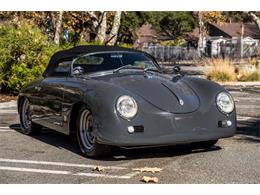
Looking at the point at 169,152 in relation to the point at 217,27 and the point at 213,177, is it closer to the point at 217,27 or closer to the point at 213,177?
the point at 213,177

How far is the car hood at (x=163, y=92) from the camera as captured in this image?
635 cm

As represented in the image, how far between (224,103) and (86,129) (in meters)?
1.73

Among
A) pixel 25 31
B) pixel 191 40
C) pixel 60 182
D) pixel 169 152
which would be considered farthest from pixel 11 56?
pixel 191 40

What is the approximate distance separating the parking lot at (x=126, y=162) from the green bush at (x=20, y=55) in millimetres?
6392

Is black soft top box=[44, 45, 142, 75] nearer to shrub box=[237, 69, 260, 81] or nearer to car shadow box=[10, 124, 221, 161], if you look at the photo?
car shadow box=[10, 124, 221, 161]

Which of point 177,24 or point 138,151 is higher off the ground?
point 177,24

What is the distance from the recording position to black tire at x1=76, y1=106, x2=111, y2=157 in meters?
6.50

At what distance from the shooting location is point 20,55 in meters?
15.0

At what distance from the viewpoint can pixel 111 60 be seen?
7543 mm

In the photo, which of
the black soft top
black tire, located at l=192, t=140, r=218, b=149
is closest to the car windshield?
the black soft top

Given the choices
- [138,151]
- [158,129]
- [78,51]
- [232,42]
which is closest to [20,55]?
[78,51]

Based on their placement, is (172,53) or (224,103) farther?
(172,53)

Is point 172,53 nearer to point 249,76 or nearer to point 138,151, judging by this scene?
point 249,76

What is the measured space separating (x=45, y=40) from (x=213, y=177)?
10.8 m
